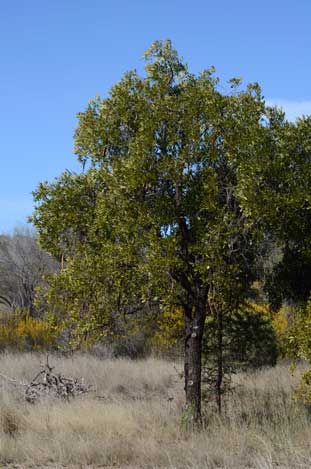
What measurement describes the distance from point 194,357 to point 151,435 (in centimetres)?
152

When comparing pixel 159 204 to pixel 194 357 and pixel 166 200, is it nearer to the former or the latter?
pixel 166 200

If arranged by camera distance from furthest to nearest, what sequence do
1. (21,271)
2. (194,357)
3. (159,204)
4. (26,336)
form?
1. (21,271)
2. (26,336)
3. (194,357)
4. (159,204)

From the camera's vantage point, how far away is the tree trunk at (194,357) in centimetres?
1237

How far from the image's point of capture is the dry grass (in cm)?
1045

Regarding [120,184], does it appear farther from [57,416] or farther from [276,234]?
[57,416]

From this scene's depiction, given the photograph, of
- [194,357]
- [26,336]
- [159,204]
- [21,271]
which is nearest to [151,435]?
[194,357]

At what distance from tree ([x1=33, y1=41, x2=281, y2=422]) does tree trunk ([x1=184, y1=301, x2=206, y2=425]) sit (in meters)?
0.02

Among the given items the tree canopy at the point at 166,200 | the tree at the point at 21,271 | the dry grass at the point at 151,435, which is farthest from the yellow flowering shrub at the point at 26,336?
the tree canopy at the point at 166,200

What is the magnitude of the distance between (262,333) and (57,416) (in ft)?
23.5

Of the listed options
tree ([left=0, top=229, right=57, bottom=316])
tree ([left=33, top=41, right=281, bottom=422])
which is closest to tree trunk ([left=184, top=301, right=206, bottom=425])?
tree ([left=33, top=41, right=281, bottom=422])

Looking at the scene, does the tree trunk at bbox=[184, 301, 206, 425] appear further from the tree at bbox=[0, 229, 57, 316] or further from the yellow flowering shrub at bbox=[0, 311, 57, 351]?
the tree at bbox=[0, 229, 57, 316]

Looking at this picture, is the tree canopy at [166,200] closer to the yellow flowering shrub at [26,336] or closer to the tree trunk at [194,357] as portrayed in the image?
the tree trunk at [194,357]

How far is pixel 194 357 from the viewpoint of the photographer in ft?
41.2

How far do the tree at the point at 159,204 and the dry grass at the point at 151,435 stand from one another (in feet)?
3.18
